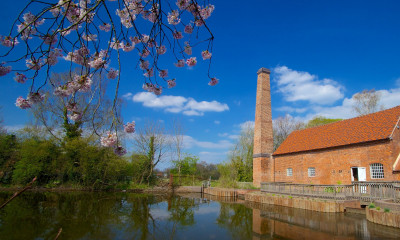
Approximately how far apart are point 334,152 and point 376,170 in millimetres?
3058

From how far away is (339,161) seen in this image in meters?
17.4

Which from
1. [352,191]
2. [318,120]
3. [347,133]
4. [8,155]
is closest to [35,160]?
[8,155]

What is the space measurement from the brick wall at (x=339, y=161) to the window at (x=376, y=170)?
21 centimetres

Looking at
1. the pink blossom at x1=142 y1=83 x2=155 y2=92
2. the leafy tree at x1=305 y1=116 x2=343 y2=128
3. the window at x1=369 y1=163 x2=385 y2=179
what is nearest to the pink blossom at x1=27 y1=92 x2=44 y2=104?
the pink blossom at x1=142 y1=83 x2=155 y2=92

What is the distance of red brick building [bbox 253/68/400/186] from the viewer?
48.7ft

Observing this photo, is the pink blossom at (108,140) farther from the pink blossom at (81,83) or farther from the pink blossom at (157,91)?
the pink blossom at (157,91)

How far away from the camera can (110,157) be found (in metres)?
24.3

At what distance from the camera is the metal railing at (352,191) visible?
11.7m

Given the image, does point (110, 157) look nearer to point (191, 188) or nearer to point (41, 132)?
point (41, 132)

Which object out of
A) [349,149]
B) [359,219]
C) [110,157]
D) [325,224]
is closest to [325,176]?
[349,149]

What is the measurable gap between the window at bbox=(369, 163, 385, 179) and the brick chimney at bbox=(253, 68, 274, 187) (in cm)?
961

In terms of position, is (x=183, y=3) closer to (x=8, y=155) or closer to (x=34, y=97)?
(x=34, y=97)

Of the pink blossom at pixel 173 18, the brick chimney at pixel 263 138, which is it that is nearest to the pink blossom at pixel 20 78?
the pink blossom at pixel 173 18

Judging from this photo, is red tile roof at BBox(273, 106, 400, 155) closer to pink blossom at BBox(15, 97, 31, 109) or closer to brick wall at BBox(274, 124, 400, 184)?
brick wall at BBox(274, 124, 400, 184)
